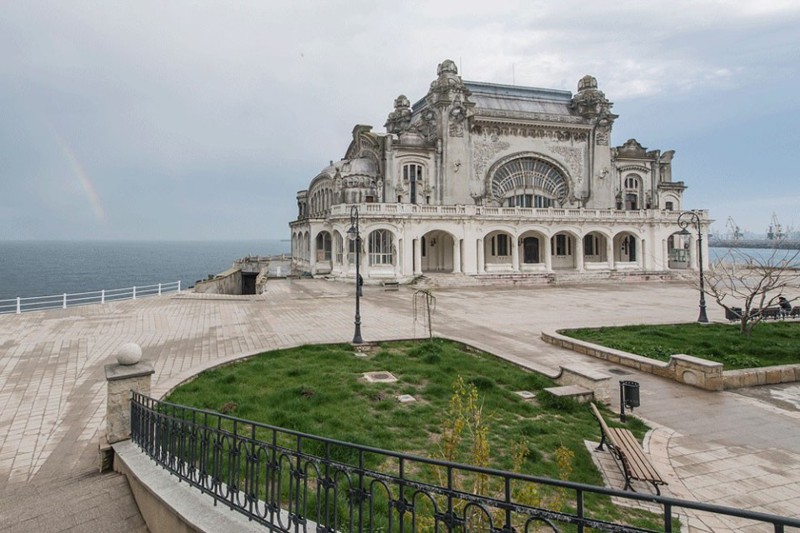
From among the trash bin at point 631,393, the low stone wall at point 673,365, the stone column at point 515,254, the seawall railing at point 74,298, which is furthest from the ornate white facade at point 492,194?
the trash bin at point 631,393

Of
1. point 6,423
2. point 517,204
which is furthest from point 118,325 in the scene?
point 517,204

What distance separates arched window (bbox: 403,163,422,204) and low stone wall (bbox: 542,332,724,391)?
103 feet

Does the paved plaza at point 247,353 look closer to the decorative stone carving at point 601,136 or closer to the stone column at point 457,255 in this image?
the stone column at point 457,255

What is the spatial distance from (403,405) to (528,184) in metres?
42.4

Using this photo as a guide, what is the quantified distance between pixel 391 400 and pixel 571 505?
407 cm

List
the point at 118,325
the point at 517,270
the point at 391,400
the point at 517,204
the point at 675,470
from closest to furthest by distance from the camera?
the point at 675,470 → the point at 391,400 → the point at 118,325 → the point at 517,270 → the point at 517,204

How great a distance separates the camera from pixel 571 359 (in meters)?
13.1

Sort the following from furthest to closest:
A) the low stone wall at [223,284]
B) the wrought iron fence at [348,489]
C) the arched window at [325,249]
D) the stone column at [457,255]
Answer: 1. the arched window at [325,249]
2. the stone column at [457,255]
3. the low stone wall at [223,284]
4. the wrought iron fence at [348,489]

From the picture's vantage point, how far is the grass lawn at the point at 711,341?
12438 mm

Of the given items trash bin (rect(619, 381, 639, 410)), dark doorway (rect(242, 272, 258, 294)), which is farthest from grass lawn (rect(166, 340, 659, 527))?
dark doorway (rect(242, 272, 258, 294))

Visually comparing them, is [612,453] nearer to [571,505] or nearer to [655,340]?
[571,505]

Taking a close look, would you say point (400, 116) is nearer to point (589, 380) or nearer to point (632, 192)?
point (632, 192)

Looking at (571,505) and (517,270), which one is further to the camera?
(517,270)

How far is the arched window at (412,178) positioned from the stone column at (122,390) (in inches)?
1511
